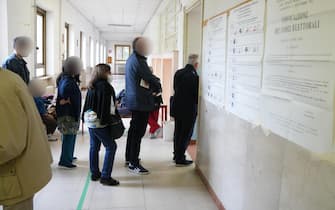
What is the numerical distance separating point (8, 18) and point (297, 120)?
4092mm

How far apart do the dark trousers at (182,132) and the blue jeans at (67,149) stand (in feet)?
3.93

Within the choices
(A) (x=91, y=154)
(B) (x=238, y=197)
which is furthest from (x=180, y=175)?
(B) (x=238, y=197)

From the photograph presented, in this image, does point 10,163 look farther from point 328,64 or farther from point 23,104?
point 328,64

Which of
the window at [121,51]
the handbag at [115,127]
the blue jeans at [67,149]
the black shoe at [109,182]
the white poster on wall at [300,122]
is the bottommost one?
the black shoe at [109,182]

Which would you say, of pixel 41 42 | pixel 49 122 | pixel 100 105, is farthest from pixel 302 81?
pixel 41 42

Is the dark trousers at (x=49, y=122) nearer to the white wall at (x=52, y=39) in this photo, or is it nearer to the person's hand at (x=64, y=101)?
the person's hand at (x=64, y=101)

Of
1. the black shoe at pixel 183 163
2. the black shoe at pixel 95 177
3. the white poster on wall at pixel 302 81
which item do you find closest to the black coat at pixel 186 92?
the black shoe at pixel 183 163

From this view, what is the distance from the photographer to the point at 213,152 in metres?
3.16

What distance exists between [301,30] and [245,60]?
724mm

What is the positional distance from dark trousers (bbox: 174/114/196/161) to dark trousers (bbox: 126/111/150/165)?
1.56 ft

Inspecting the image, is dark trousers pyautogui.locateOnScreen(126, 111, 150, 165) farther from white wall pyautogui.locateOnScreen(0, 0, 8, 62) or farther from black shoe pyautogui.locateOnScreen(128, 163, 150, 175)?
white wall pyautogui.locateOnScreen(0, 0, 8, 62)

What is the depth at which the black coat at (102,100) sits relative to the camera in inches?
123

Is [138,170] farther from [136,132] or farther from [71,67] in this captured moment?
[71,67]

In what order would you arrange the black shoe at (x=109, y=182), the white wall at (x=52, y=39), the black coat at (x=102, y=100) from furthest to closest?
the white wall at (x=52, y=39)
the black shoe at (x=109, y=182)
the black coat at (x=102, y=100)
